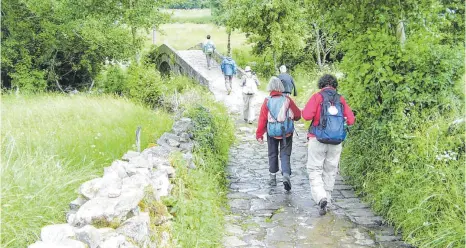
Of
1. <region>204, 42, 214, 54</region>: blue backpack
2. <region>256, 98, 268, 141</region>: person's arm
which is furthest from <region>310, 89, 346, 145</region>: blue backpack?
<region>204, 42, 214, 54</region>: blue backpack

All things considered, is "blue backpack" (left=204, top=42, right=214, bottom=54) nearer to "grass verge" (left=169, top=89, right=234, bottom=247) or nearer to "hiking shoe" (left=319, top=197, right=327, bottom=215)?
"grass verge" (left=169, top=89, right=234, bottom=247)

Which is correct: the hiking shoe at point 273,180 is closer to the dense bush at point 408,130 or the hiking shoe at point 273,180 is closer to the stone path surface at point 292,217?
the stone path surface at point 292,217

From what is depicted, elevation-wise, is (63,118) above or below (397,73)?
below

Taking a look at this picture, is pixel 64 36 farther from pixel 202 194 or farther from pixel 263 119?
pixel 202 194

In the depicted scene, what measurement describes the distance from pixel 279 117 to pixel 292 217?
146 cm

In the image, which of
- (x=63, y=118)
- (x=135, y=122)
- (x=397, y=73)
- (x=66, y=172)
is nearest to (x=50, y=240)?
(x=66, y=172)

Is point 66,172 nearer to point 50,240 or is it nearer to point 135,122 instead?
point 50,240

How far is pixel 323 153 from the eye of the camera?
6047 mm

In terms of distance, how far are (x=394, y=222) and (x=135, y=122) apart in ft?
21.3

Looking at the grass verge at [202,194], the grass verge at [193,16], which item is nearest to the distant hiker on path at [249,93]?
the grass verge at [202,194]

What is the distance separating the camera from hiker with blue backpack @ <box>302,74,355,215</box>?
5770mm

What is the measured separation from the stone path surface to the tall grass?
1843 millimetres

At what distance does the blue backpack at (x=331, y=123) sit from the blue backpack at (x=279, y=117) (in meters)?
0.94

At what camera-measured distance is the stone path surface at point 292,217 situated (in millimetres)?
5311
